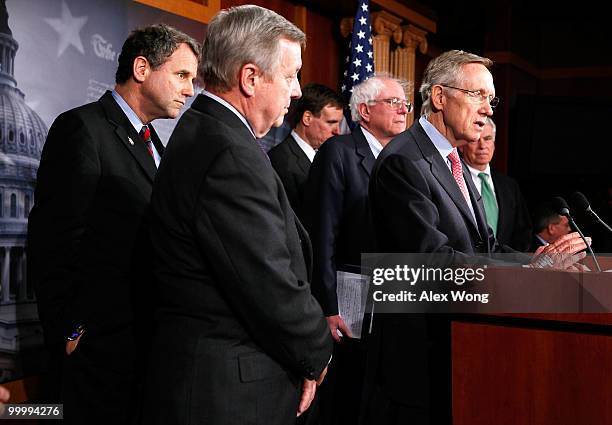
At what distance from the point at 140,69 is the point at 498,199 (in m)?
2.29

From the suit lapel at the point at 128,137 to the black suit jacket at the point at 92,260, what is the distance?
0.03 m

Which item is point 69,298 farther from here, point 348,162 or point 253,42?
point 348,162

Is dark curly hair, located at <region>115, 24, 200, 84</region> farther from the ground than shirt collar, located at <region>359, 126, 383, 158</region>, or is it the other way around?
dark curly hair, located at <region>115, 24, 200, 84</region>

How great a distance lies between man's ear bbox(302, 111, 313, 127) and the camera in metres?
4.05

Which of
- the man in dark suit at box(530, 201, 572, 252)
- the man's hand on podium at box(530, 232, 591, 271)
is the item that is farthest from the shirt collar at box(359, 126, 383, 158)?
the man in dark suit at box(530, 201, 572, 252)

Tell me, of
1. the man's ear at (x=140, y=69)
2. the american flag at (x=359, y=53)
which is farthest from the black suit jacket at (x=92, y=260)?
the american flag at (x=359, y=53)

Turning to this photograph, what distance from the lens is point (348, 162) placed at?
3328mm

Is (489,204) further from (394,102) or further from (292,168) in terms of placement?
(292,168)

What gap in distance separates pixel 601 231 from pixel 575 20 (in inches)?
182

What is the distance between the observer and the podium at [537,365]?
1.75m

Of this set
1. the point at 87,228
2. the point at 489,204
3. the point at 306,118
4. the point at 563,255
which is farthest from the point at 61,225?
the point at 489,204

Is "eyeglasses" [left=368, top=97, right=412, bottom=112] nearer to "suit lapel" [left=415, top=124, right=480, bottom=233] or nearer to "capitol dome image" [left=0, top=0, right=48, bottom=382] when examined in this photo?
"suit lapel" [left=415, top=124, right=480, bottom=233]

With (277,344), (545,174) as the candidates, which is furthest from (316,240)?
(545,174)

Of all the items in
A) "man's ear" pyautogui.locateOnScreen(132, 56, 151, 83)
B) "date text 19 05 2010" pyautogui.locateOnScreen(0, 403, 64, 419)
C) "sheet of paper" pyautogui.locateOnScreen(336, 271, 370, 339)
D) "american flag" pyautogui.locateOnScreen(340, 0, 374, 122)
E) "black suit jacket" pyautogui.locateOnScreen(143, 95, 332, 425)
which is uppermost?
"american flag" pyautogui.locateOnScreen(340, 0, 374, 122)
